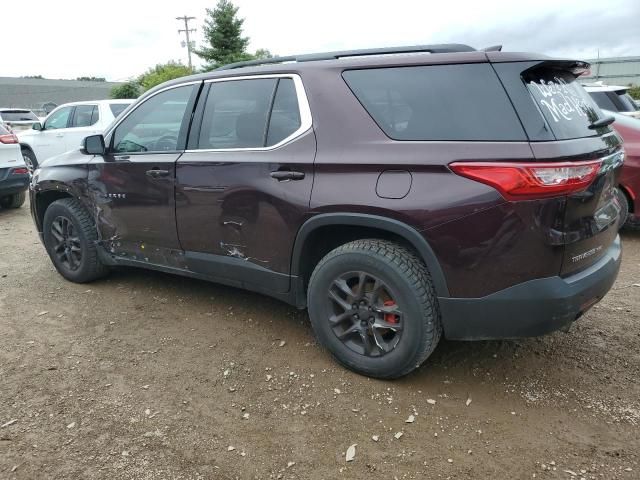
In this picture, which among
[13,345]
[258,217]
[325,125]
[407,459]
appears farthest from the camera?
[13,345]

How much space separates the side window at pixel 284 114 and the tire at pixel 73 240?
2.11 meters

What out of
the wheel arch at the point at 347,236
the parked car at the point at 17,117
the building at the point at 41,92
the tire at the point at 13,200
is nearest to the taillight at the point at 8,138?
the tire at the point at 13,200

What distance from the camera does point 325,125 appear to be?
303 centimetres

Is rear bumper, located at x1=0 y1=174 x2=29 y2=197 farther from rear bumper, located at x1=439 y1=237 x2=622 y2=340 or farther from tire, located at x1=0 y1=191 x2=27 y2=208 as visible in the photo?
rear bumper, located at x1=439 y1=237 x2=622 y2=340

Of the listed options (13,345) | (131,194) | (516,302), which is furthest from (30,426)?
(516,302)

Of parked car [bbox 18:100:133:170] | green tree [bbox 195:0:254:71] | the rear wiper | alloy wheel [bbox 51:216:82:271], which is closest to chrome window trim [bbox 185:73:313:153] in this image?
the rear wiper

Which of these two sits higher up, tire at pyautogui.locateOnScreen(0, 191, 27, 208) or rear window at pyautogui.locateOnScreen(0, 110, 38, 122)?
rear window at pyautogui.locateOnScreen(0, 110, 38, 122)

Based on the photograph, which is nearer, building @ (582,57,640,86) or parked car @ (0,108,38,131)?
parked car @ (0,108,38,131)

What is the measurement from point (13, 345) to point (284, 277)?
6.46 ft

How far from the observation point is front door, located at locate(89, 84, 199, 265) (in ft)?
12.4

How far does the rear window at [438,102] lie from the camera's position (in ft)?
8.36

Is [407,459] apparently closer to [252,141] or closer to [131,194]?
[252,141]

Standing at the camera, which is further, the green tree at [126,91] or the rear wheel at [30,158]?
the green tree at [126,91]

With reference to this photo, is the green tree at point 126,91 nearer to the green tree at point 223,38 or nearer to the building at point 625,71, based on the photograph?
the green tree at point 223,38
